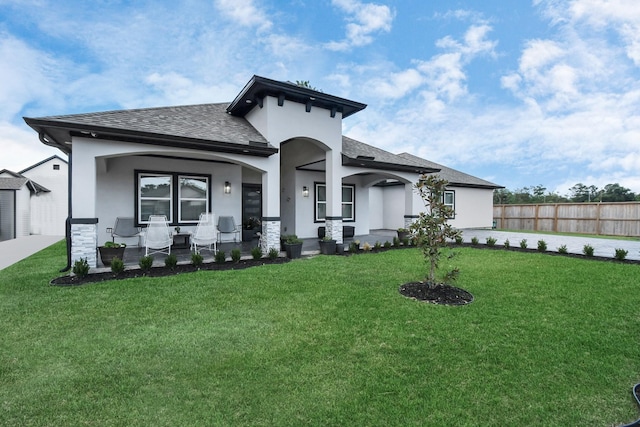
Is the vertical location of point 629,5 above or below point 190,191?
above

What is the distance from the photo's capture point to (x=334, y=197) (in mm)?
9367

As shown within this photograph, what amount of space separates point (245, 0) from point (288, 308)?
10.8 m

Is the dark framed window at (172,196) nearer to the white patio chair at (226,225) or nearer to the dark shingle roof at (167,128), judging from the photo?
the white patio chair at (226,225)

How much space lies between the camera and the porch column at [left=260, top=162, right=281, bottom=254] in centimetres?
820

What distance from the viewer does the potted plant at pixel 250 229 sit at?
36.5ft

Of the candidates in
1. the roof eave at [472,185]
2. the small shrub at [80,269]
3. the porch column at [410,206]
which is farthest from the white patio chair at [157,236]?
the roof eave at [472,185]

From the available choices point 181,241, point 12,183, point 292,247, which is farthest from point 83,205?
point 12,183

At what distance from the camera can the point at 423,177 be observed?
206 inches

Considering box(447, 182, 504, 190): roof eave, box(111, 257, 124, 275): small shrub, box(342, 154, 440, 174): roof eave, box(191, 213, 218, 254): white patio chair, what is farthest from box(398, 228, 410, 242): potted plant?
box(111, 257, 124, 275): small shrub

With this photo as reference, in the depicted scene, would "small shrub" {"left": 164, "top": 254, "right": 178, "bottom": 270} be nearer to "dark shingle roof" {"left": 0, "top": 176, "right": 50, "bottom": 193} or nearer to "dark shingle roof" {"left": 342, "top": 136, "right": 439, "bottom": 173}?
"dark shingle roof" {"left": 342, "top": 136, "right": 439, "bottom": 173}

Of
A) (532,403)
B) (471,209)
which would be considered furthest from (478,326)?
(471,209)

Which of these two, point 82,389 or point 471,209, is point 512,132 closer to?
point 471,209

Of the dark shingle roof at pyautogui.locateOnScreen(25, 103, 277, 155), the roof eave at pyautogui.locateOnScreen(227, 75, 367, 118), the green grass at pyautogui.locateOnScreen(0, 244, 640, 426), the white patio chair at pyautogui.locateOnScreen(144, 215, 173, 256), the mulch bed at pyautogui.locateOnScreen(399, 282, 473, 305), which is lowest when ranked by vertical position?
the green grass at pyautogui.locateOnScreen(0, 244, 640, 426)

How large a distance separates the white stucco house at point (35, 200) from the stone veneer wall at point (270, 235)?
15592 millimetres
